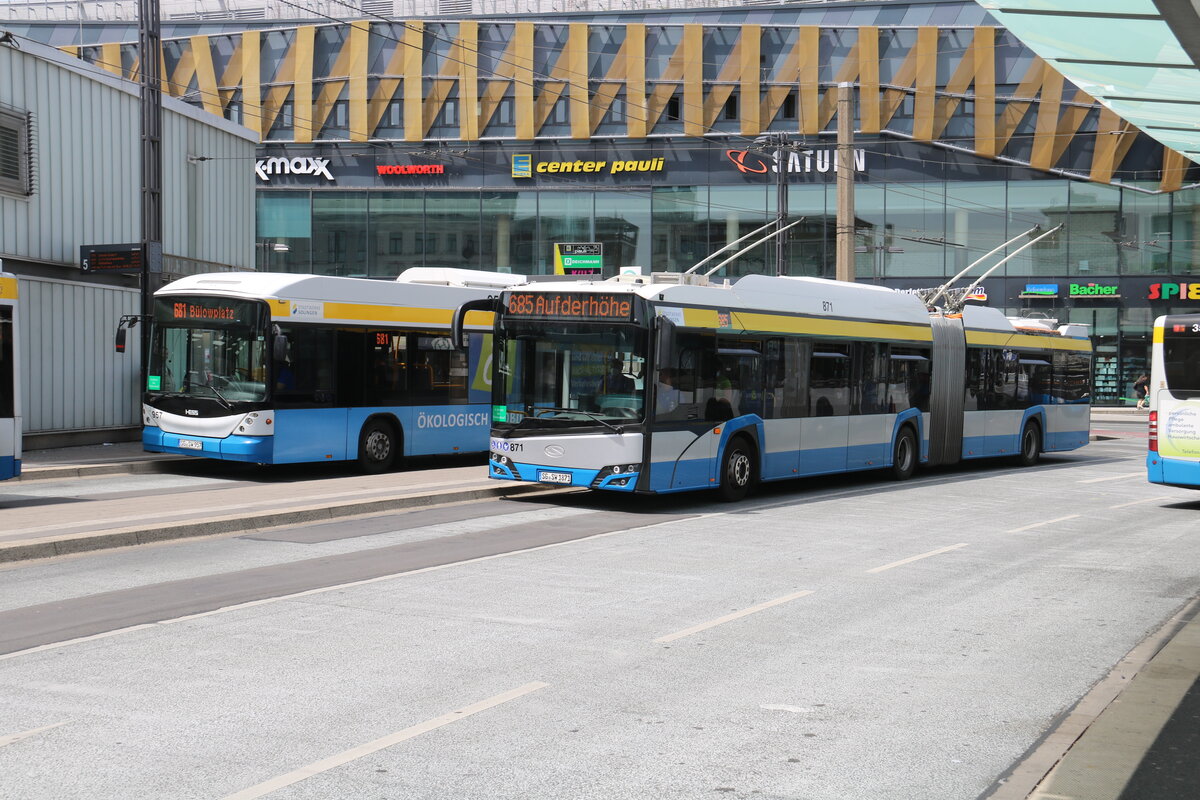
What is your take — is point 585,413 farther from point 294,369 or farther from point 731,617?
point 731,617

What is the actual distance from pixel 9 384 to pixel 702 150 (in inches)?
1501

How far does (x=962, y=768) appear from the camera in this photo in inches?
223

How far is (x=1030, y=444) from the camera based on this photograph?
25.5 meters

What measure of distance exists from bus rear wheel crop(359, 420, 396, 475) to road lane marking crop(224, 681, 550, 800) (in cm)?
1305

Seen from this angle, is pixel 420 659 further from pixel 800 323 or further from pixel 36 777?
pixel 800 323

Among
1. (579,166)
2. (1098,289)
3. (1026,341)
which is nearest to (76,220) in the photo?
(1026,341)

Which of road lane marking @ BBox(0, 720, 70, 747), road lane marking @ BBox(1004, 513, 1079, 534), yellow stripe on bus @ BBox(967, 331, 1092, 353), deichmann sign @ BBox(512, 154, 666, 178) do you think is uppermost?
deichmann sign @ BBox(512, 154, 666, 178)

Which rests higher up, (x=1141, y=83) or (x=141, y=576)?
(x=1141, y=83)

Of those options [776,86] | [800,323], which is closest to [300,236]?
[776,86]

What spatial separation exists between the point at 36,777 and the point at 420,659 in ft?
8.53

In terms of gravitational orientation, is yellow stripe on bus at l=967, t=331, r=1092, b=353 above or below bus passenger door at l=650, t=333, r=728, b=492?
above

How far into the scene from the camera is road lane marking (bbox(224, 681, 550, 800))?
5105mm

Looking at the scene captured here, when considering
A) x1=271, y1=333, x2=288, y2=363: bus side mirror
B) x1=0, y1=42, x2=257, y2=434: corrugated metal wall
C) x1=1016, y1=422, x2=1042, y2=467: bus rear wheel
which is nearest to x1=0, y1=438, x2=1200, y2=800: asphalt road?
x1=271, y1=333, x2=288, y2=363: bus side mirror

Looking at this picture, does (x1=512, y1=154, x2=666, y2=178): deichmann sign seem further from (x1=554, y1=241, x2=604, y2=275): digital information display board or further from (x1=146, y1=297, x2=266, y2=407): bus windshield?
(x1=146, y1=297, x2=266, y2=407): bus windshield
